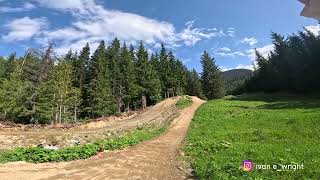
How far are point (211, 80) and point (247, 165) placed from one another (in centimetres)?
8727

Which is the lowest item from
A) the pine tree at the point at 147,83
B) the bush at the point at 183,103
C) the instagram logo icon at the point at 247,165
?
the instagram logo icon at the point at 247,165

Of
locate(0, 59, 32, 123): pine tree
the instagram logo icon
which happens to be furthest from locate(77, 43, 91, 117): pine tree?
the instagram logo icon

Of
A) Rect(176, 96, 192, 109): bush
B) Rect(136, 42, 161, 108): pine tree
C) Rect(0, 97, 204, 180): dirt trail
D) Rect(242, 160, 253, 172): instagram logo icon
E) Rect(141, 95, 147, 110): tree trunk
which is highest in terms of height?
Rect(136, 42, 161, 108): pine tree

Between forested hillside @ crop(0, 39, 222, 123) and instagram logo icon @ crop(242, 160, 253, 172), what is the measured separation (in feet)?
178

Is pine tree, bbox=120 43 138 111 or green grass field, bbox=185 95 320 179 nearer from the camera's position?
green grass field, bbox=185 95 320 179

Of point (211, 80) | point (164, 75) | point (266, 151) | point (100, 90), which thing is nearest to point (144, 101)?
point (100, 90)

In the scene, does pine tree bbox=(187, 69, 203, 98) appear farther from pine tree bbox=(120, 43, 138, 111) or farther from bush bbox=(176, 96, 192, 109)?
bush bbox=(176, 96, 192, 109)

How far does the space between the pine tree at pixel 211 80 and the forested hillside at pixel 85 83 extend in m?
0.41

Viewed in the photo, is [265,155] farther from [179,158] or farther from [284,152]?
[179,158]

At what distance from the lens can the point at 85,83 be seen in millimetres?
87250

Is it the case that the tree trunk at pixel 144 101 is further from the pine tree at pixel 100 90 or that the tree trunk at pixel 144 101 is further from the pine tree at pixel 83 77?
the pine tree at pixel 83 77

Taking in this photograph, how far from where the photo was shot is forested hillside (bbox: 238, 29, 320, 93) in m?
61.2

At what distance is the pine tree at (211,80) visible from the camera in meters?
99.4

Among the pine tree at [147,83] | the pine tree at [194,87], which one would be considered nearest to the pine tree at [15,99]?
Answer: the pine tree at [147,83]
